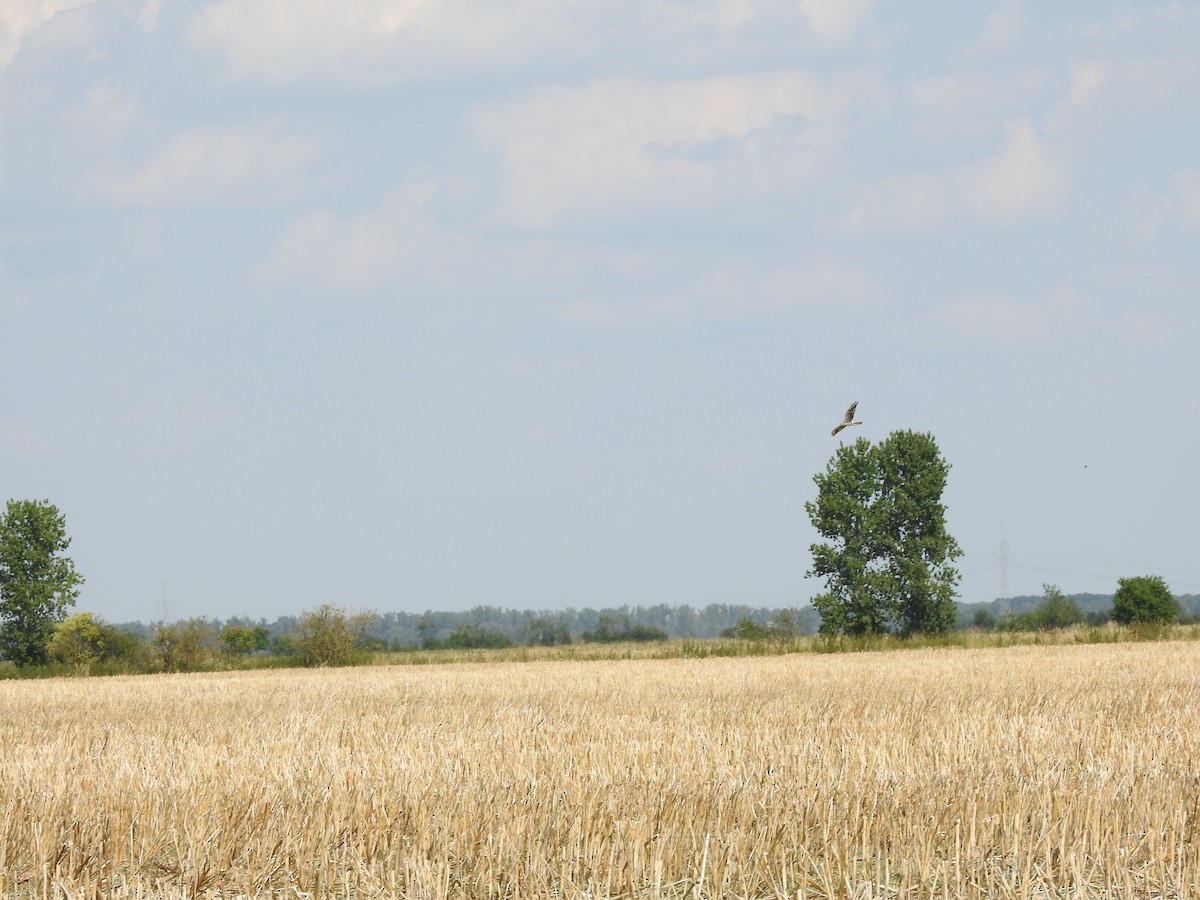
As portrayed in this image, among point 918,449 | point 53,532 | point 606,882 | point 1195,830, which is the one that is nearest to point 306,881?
point 606,882

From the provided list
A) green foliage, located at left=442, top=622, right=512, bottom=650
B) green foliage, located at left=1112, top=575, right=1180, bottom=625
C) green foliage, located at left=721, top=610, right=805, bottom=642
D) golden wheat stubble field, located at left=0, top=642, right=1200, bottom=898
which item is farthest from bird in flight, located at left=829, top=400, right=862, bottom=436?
green foliage, located at left=442, top=622, right=512, bottom=650

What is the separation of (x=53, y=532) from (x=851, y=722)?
218ft

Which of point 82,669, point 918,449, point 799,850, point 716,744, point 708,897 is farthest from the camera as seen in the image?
point 918,449

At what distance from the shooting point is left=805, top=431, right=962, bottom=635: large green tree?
65312 mm

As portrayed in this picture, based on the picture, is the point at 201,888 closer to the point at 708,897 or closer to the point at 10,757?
Result: the point at 708,897

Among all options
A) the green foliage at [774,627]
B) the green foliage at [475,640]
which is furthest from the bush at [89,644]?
the green foliage at [475,640]

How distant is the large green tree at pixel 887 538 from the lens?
214ft

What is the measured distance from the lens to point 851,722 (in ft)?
43.2

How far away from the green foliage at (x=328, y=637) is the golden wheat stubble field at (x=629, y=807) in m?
34.9

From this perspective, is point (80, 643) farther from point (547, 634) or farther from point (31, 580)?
point (547, 634)

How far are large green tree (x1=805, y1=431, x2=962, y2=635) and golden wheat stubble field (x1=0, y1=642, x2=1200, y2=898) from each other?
5107 cm

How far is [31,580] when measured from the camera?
2697 inches

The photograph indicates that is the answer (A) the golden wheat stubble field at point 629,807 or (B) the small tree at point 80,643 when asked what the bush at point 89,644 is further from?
(A) the golden wheat stubble field at point 629,807

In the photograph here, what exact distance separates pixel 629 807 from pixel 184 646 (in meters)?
45.8
